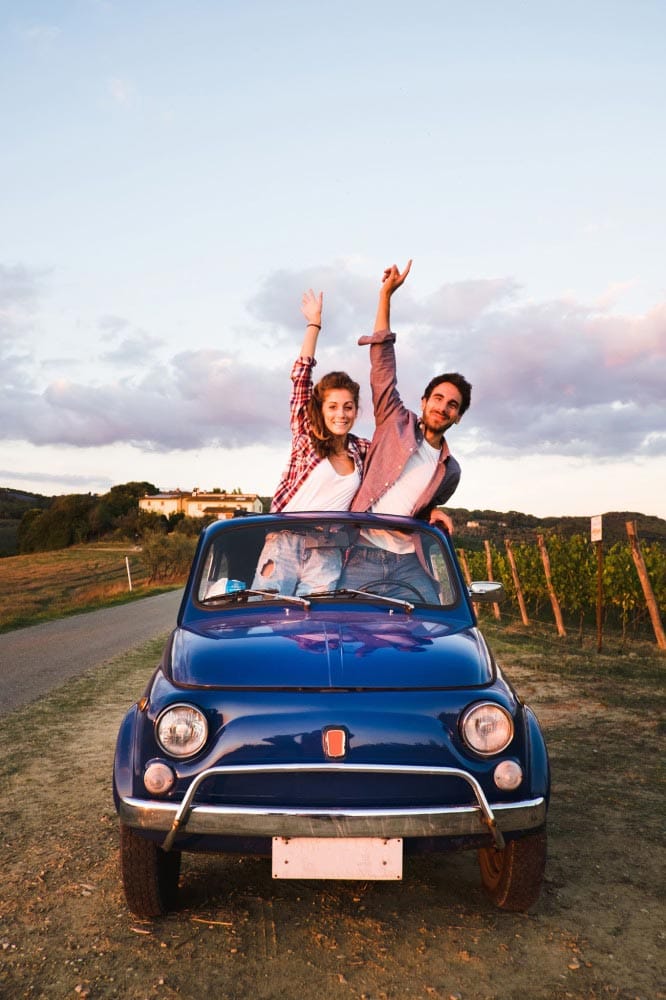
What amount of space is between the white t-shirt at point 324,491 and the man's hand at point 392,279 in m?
1.29

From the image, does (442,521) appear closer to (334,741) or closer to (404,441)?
(404,441)

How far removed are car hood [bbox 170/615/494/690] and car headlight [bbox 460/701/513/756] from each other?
137mm

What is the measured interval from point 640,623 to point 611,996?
26.7m

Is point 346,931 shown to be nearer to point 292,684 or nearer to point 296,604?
point 292,684

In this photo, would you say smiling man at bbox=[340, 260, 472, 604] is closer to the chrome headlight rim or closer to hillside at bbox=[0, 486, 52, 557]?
the chrome headlight rim

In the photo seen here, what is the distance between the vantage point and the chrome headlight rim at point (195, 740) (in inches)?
121

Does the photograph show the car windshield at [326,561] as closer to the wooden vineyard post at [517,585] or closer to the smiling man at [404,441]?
the smiling man at [404,441]

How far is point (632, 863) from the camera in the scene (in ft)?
13.8

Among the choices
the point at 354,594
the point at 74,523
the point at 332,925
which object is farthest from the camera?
the point at 74,523

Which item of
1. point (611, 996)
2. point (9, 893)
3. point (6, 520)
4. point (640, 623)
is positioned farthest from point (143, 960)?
point (6, 520)

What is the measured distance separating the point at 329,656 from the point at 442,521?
1.86m

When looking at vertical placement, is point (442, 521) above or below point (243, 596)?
above

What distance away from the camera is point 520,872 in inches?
131

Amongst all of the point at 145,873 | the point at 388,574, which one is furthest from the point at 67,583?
the point at 145,873
